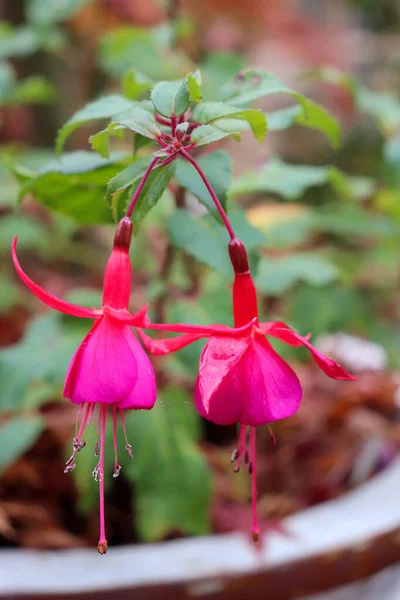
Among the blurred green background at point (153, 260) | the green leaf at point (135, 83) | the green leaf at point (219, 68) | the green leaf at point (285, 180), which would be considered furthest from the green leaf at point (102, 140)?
the green leaf at point (219, 68)

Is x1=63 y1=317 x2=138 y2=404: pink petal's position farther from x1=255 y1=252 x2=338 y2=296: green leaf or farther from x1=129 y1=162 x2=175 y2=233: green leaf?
x1=255 y1=252 x2=338 y2=296: green leaf

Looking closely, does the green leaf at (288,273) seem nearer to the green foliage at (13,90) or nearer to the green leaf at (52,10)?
the green foliage at (13,90)

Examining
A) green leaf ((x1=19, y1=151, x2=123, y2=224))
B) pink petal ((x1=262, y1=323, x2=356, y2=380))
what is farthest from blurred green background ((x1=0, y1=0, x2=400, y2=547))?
pink petal ((x1=262, y1=323, x2=356, y2=380))

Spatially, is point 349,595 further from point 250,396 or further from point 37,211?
point 37,211

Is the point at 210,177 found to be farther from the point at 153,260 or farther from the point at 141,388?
the point at 153,260

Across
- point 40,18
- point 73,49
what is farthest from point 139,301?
point 73,49

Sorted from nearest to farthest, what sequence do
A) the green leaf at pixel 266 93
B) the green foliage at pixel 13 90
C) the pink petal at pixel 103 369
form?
the pink petal at pixel 103 369, the green leaf at pixel 266 93, the green foliage at pixel 13 90
